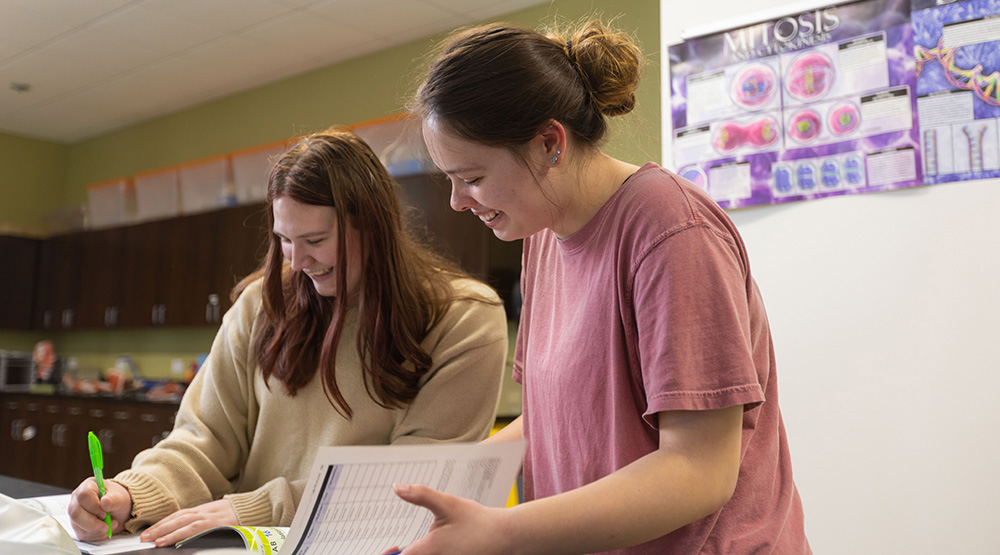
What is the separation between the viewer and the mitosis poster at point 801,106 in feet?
5.64

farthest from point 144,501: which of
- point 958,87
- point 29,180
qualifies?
point 29,180

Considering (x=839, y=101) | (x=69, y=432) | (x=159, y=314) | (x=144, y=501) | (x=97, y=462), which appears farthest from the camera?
(x=69, y=432)

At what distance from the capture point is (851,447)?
5.60 ft

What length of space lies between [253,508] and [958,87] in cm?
162

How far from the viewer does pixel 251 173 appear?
4.85 metres

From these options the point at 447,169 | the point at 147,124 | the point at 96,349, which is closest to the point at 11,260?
Answer: the point at 96,349

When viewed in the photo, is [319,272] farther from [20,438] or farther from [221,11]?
[20,438]

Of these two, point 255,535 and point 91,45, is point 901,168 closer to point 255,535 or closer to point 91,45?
point 255,535

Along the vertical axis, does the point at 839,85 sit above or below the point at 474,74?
above

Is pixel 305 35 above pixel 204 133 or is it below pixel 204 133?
above

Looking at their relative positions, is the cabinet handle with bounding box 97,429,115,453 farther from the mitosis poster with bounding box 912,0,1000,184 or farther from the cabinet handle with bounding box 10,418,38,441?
the mitosis poster with bounding box 912,0,1000,184

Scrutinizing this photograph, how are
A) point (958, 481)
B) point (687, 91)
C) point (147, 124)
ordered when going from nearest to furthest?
point (958, 481) → point (687, 91) → point (147, 124)

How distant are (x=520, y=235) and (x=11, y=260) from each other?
20.7 ft

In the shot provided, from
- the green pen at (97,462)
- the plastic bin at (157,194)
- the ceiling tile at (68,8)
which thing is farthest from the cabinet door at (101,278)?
the green pen at (97,462)
